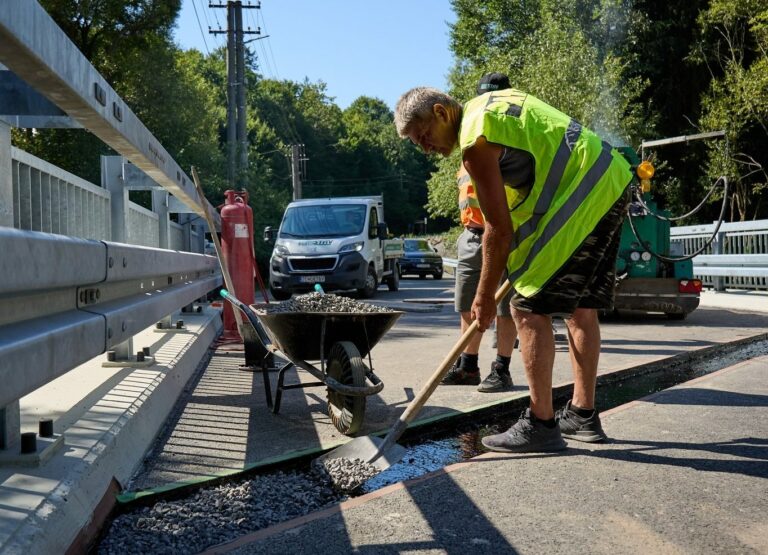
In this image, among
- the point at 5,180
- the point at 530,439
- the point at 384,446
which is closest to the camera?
the point at 5,180

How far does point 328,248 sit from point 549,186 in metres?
13.8

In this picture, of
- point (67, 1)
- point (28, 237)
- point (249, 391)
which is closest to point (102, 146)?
point (67, 1)

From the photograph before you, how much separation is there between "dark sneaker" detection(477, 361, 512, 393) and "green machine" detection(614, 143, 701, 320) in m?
5.63

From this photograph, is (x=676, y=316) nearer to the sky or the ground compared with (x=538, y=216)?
nearer to the ground

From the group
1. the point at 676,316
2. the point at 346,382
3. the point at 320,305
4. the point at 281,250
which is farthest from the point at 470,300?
the point at 281,250

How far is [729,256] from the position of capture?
14961 millimetres

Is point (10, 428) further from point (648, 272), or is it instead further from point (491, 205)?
point (648, 272)

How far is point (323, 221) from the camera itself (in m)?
18.7

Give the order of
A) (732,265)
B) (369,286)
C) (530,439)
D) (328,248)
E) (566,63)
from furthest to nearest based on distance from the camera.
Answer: (566,63) < (369,286) < (328,248) < (732,265) < (530,439)

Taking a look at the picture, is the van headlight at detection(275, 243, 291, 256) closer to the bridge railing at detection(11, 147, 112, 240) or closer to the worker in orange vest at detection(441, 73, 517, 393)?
the worker in orange vest at detection(441, 73, 517, 393)

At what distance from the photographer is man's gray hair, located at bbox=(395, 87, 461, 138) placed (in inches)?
168

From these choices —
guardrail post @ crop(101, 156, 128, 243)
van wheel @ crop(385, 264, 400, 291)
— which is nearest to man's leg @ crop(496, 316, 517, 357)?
guardrail post @ crop(101, 156, 128, 243)

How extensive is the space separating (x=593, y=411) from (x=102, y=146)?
23362 mm

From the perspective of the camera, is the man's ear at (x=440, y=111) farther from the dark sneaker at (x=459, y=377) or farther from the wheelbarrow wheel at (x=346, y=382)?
the dark sneaker at (x=459, y=377)
